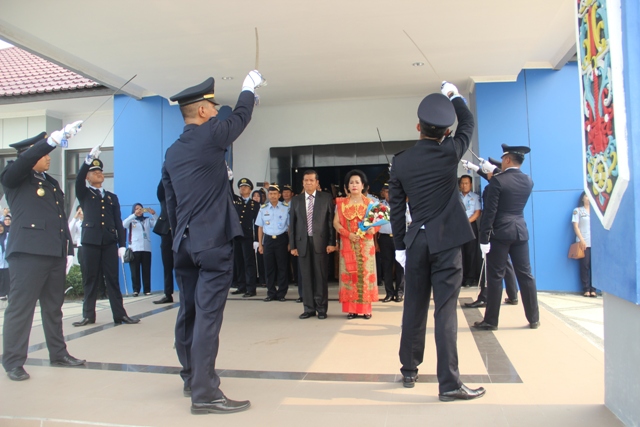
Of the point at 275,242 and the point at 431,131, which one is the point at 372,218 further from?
the point at 431,131

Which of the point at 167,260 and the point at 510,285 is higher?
the point at 167,260

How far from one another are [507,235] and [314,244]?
6.92 ft

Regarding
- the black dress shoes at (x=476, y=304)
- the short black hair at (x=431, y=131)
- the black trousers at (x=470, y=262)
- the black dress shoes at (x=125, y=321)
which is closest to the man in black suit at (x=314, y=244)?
the black dress shoes at (x=476, y=304)

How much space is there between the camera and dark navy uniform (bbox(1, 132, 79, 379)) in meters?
3.72

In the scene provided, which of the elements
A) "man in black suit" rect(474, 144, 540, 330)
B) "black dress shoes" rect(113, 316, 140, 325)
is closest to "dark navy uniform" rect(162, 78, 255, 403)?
"man in black suit" rect(474, 144, 540, 330)

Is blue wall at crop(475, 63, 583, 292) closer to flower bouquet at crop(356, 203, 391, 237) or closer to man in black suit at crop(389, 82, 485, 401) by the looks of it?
flower bouquet at crop(356, 203, 391, 237)

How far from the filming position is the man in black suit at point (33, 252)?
3.71 meters

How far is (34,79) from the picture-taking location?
9938mm

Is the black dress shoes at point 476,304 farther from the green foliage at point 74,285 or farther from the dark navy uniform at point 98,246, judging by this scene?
the green foliage at point 74,285

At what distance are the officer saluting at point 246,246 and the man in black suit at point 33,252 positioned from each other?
12.0ft

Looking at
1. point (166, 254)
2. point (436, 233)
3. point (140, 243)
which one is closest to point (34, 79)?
point (140, 243)

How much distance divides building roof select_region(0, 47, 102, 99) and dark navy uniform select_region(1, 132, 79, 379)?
5334 millimetres

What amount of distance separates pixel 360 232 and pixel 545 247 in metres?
3.70

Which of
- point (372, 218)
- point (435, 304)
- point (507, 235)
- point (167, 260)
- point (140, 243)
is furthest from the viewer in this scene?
point (140, 243)
